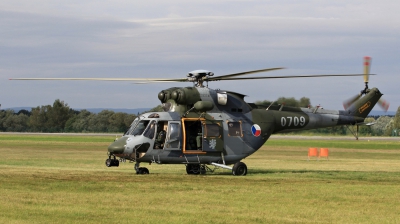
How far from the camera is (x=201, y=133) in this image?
1156 inches

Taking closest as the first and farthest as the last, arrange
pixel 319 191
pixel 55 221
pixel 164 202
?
1. pixel 55 221
2. pixel 164 202
3. pixel 319 191

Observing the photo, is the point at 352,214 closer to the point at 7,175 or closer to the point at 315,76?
the point at 315,76

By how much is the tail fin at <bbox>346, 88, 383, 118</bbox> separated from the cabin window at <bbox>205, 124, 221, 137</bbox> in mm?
8214

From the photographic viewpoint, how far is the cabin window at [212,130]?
2935cm

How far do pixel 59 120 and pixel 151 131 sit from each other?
5247 inches

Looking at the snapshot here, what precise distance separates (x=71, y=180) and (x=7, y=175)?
119 inches

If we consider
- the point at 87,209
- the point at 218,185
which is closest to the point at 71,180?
the point at 218,185

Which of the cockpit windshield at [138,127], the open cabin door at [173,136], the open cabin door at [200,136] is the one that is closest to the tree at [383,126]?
the open cabin door at [200,136]

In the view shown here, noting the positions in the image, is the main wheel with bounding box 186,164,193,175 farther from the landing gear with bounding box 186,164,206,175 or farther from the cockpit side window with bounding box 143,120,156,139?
the cockpit side window with bounding box 143,120,156,139

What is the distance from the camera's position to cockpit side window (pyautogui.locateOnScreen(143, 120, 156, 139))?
2822 centimetres

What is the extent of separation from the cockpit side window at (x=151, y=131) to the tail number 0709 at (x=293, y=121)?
21.8 ft

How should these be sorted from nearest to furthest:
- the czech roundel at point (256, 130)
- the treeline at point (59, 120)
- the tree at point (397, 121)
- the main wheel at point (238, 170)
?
1. the main wheel at point (238, 170)
2. the czech roundel at point (256, 130)
3. the tree at point (397, 121)
4. the treeline at point (59, 120)

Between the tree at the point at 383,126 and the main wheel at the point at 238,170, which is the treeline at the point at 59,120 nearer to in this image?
the tree at the point at 383,126

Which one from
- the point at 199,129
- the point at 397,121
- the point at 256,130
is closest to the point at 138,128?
the point at 199,129
